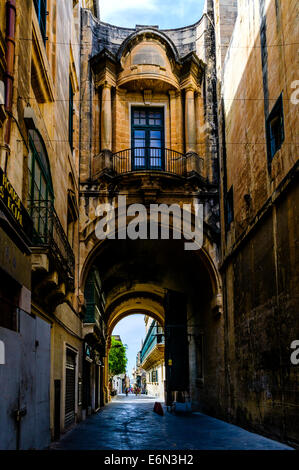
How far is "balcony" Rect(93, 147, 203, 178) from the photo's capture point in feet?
62.7

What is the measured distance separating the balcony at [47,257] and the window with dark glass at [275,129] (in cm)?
488

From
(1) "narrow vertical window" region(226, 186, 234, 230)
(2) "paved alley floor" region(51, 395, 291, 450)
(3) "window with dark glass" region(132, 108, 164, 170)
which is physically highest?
(3) "window with dark glass" region(132, 108, 164, 170)

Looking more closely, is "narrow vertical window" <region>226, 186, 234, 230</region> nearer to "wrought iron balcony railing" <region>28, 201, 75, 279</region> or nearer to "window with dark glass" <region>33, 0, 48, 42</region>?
"wrought iron balcony railing" <region>28, 201, 75, 279</region>

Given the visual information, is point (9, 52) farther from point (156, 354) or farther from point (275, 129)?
point (156, 354)

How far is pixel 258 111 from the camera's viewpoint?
13.8 m

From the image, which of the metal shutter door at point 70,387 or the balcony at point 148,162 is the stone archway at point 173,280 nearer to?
the balcony at point 148,162

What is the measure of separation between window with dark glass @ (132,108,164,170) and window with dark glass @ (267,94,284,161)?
6884 millimetres

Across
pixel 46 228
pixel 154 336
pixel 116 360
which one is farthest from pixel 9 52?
pixel 116 360

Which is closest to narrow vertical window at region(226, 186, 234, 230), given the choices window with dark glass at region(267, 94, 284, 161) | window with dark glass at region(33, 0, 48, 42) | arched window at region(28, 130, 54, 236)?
window with dark glass at region(267, 94, 284, 161)

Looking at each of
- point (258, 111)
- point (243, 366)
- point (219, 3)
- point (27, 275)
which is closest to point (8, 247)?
point (27, 275)

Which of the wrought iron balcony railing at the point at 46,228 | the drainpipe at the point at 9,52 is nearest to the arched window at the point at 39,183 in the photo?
the wrought iron balcony railing at the point at 46,228
